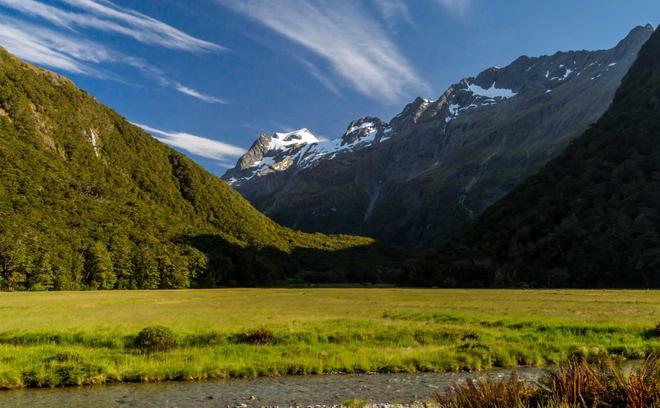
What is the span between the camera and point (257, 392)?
71.4 ft

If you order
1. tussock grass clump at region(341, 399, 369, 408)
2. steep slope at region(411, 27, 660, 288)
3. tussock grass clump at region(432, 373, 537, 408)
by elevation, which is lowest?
tussock grass clump at region(341, 399, 369, 408)

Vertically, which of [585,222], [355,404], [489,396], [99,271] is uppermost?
[585,222]

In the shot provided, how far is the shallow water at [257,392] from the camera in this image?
19797mm

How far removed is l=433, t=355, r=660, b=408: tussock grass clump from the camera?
829 centimetres

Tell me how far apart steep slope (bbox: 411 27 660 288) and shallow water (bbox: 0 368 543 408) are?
105469 millimetres

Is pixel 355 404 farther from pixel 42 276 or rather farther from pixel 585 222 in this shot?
pixel 585 222

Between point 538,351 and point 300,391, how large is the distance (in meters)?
15.4

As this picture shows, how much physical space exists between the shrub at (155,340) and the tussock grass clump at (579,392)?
25.3 metres

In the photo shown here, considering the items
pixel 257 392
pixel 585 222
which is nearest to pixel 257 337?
pixel 257 392

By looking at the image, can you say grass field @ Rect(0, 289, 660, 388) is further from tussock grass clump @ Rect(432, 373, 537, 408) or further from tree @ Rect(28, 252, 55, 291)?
tree @ Rect(28, 252, 55, 291)

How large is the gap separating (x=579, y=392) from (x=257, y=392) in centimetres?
1647

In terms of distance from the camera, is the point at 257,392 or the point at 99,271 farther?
the point at 99,271

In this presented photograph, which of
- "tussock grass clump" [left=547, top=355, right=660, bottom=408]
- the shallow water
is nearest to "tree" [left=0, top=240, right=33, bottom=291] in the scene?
the shallow water

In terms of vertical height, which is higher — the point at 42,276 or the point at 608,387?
the point at 608,387
